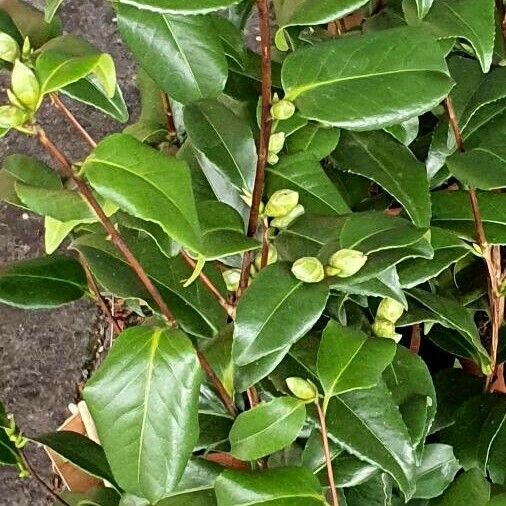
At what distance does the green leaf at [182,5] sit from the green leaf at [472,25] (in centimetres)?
21

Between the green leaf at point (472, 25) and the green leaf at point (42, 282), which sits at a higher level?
the green leaf at point (472, 25)

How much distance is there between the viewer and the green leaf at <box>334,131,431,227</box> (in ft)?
2.17

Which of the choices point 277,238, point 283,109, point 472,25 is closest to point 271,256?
point 277,238

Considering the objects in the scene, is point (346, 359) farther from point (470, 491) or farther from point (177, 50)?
point (177, 50)

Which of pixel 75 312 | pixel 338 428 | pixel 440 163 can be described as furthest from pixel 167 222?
pixel 75 312

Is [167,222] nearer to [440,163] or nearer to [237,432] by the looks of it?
[237,432]

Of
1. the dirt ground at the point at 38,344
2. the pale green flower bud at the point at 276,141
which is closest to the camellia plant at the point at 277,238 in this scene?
the pale green flower bud at the point at 276,141

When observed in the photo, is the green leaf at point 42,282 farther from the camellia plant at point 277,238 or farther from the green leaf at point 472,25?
the green leaf at point 472,25

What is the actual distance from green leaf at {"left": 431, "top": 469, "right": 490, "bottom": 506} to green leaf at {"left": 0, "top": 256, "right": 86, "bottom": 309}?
0.41 meters

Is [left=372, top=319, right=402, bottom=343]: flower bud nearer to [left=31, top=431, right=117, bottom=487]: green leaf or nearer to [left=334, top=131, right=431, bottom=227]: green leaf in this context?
[left=334, top=131, right=431, bottom=227]: green leaf

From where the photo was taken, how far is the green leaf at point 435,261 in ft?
2.20

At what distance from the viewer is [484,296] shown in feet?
2.74

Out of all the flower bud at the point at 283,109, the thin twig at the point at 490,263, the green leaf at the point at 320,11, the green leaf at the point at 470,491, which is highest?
the green leaf at the point at 320,11

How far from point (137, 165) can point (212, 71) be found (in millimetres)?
152
